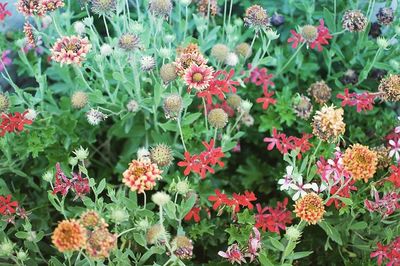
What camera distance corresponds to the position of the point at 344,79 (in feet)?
7.08

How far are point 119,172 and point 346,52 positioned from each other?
98 cm

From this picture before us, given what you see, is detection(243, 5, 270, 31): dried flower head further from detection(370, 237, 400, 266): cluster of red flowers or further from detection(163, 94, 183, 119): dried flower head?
detection(370, 237, 400, 266): cluster of red flowers

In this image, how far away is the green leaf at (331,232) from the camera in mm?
1651

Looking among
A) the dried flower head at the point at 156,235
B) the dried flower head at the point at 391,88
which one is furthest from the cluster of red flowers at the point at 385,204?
the dried flower head at the point at 156,235

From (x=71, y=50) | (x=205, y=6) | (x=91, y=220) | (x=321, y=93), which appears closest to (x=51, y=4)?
(x=71, y=50)

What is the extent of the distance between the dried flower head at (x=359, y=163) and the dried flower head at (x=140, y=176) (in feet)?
1.59

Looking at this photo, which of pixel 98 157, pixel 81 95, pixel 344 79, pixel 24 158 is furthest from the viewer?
pixel 98 157

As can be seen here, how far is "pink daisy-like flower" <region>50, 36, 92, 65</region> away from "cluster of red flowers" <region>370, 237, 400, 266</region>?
979 mm

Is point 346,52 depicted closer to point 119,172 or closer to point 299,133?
point 299,133

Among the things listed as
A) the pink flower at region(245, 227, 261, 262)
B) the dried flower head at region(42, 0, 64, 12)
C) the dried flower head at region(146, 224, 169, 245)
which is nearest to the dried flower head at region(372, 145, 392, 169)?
the pink flower at region(245, 227, 261, 262)

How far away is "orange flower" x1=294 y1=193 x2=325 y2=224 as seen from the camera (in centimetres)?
146

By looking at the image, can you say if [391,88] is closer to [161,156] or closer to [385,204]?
[385,204]

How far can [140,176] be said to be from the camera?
4.58ft

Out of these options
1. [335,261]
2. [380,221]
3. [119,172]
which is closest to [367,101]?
[380,221]
